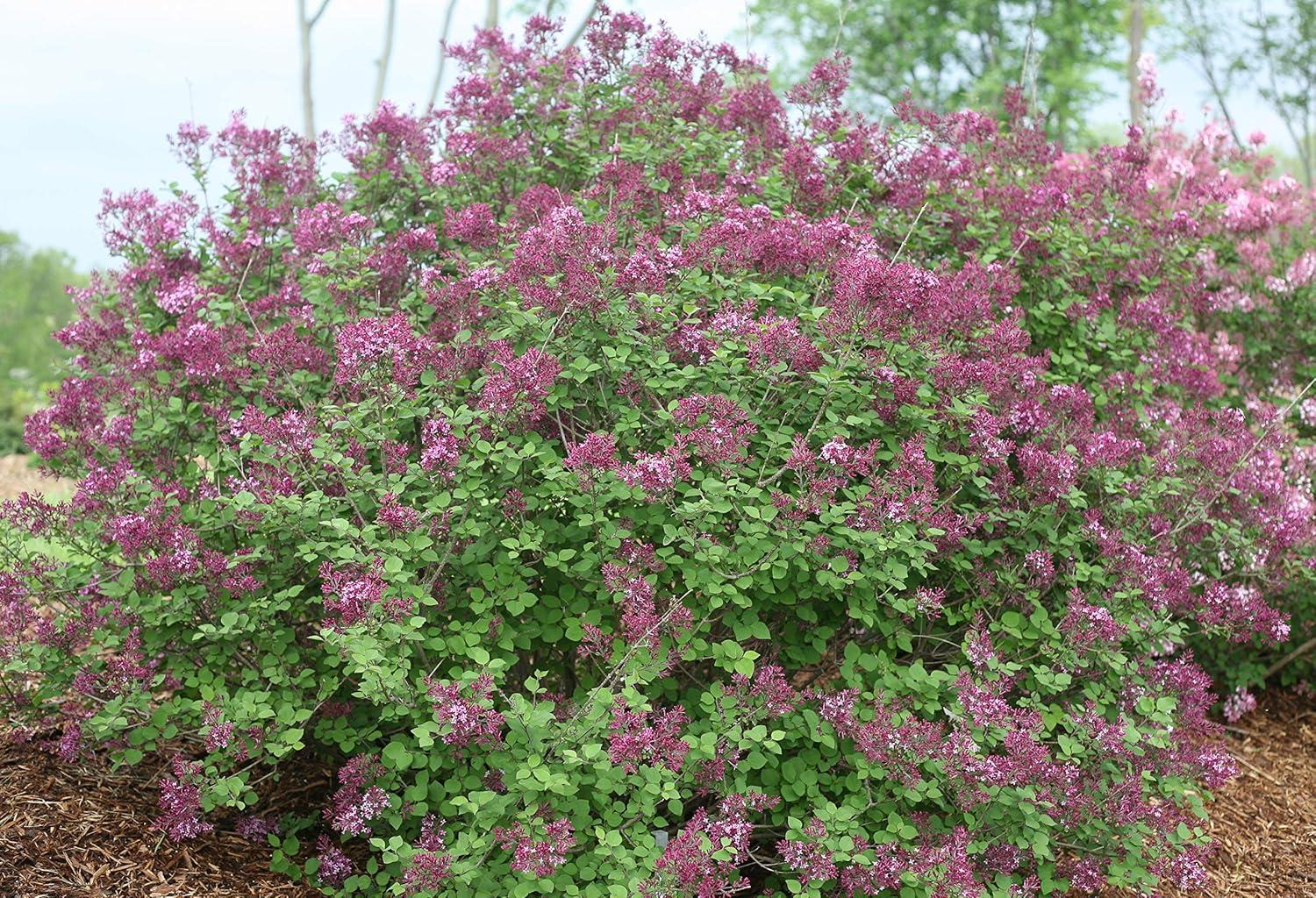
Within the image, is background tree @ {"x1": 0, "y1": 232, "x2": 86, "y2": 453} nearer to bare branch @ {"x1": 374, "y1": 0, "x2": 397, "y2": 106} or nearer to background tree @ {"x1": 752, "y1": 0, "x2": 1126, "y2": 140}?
bare branch @ {"x1": 374, "y1": 0, "x2": 397, "y2": 106}

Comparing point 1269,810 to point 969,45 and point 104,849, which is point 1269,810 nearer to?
point 104,849

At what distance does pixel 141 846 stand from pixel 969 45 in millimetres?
26233

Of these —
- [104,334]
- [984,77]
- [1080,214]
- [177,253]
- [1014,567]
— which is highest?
[984,77]

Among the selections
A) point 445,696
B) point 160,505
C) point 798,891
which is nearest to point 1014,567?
point 798,891

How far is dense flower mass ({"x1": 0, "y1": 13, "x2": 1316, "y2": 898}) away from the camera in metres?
3.04

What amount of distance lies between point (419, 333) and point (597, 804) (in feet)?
4.94

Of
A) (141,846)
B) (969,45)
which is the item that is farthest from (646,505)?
(969,45)

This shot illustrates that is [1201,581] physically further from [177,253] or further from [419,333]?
[177,253]

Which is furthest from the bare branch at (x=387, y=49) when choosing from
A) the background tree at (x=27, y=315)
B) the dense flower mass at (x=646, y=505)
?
the dense flower mass at (x=646, y=505)

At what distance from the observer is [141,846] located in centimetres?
366

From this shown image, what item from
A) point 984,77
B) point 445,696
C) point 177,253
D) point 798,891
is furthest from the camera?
point 984,77

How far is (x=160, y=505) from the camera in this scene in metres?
3.57

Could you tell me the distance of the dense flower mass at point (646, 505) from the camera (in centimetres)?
304

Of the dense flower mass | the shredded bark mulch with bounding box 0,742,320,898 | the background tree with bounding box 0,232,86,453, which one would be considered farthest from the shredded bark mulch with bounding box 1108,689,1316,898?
the background tree with bounding box 0,232,86,453
